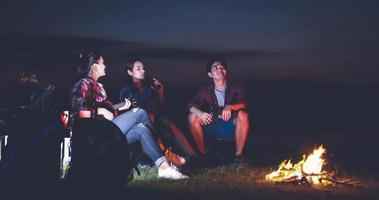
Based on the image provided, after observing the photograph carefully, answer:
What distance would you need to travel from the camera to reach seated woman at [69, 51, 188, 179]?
758cm

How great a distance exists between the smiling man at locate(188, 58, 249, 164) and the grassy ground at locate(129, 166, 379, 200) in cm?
104

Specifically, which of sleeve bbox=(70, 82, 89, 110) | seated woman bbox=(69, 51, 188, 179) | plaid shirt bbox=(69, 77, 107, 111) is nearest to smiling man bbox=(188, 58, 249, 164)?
seated woman bbox=(69, 51, 188, 179)

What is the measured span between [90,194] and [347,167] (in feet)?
14.3

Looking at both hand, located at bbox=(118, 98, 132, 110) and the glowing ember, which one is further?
hand, located at bbox=(118, 98, 132, 110)

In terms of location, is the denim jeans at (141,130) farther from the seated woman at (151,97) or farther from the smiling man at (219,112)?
the smiling man at (219,112)

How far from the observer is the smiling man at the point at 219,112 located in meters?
8.93

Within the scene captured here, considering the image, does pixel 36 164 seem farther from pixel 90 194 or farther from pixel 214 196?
pixel 214 196

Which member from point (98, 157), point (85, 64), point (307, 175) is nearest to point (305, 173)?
point (307, 175)

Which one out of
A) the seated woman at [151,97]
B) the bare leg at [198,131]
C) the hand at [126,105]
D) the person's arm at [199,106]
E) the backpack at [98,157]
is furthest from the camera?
the bare leg at [198,131]

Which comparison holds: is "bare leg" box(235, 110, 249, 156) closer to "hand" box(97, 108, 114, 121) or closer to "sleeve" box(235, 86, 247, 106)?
"sleeve" box(235, 86, 247, 106)

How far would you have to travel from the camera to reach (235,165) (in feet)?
28.5

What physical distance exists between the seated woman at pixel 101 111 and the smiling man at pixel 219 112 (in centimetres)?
140

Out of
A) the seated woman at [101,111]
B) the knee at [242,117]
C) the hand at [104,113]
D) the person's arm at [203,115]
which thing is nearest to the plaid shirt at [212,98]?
the person's arm at [203,115]

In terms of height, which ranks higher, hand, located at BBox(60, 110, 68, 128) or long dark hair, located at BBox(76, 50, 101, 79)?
long dark hair, located at BBox(76, 50, 101, 79)
